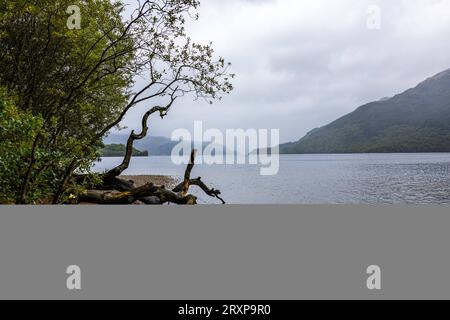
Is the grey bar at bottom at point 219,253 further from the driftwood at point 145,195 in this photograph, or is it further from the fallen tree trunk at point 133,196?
the fallen tree trunk at point 133,196

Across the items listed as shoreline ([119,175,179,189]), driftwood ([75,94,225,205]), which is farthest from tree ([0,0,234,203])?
shoreline ([119,175,179,189])

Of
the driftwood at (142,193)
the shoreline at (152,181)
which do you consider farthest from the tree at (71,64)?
the shoreline at (152,181)

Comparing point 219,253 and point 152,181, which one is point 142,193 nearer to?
point 219,253

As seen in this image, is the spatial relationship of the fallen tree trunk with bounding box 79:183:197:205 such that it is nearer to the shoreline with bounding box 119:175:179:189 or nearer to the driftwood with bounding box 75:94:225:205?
the driftwood with bounding box 75:94:225:205

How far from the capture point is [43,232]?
4.67 meters

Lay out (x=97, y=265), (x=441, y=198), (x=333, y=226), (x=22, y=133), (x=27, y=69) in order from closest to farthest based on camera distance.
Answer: (x=97, y=265) → (x=333, y=226) → (x=22, y=133) → (x=27, y=69) → (x=441, y=198)

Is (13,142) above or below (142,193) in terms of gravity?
above

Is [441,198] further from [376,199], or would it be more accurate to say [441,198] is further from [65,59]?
[65,59]

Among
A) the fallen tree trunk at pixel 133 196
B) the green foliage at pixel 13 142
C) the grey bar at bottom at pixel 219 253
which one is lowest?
the fallen tree trunk at pixel 133 196

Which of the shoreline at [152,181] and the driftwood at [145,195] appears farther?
the shoreline at [152,181]

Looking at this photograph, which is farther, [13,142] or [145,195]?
[145,195]

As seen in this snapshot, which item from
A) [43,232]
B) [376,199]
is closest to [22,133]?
[43,232]

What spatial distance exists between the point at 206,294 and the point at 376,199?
59.1 meters

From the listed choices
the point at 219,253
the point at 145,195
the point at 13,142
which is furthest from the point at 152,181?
the point at 219,253
